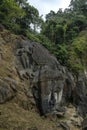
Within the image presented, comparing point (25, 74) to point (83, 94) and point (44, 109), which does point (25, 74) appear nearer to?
point (44, 109)

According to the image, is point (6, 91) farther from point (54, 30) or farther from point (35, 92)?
point (54, 30)

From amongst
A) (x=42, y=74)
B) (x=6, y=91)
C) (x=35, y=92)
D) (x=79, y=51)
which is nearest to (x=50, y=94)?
(x=35, y=92)

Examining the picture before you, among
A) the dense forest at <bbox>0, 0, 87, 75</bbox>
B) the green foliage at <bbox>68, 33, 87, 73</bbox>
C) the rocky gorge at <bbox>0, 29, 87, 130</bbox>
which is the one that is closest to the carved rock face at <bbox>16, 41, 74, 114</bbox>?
the rocky gorge at <bbox>0, 29, 87, 130</bbox>

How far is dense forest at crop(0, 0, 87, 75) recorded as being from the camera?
28.8 metres

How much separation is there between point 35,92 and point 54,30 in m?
19.4

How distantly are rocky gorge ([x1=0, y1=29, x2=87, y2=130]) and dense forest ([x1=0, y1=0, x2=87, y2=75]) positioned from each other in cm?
449

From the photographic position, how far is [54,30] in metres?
39.3

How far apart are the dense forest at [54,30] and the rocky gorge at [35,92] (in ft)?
14.7

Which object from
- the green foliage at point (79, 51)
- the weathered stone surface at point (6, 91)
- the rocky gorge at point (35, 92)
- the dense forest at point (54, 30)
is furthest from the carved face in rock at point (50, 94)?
the green foliage at point (79, 51)

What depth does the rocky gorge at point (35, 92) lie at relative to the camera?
17.8m

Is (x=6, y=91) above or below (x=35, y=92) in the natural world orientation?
above

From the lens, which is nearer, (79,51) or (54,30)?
(79,51)

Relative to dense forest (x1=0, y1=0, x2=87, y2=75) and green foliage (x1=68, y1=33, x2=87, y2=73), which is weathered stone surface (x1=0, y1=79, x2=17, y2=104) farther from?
green foliage (x1=68, y1=33, x2=87, y2=73)

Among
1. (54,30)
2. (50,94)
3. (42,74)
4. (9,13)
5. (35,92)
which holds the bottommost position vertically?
(50,94)
